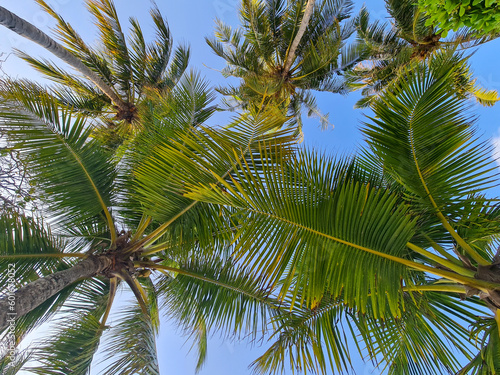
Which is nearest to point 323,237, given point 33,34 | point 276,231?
point 276,231

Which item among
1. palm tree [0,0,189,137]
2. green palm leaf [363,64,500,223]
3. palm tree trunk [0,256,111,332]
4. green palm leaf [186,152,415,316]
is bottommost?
palm tree trunk [0,256,111,332]

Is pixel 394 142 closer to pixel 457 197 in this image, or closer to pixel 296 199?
pixel 457 197

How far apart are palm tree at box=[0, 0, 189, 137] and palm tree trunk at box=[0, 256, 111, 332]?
332 centimetres

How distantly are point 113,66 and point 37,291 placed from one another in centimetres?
583

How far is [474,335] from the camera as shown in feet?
7.73

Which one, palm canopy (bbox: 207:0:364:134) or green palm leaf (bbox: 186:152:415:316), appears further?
palm canopy (bbox: 207:0:364:134)

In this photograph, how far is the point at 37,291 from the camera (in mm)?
2500

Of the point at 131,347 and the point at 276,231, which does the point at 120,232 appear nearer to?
the point at 131,347

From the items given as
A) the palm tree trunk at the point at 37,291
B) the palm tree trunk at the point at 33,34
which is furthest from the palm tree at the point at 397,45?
the palm tree trunk at the point at 37,291

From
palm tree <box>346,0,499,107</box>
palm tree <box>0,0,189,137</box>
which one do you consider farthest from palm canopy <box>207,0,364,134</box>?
palm tree <box>0,0,189,137</box>

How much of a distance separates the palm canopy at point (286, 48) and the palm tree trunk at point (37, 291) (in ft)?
17.6

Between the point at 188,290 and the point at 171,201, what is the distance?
1281 millimetres

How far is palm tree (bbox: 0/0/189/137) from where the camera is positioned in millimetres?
5621

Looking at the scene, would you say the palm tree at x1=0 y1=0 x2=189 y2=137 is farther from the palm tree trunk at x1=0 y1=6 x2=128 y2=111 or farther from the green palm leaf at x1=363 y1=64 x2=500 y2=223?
the green palm leaf at x1=363 y1=64 x2=500 y2=223
